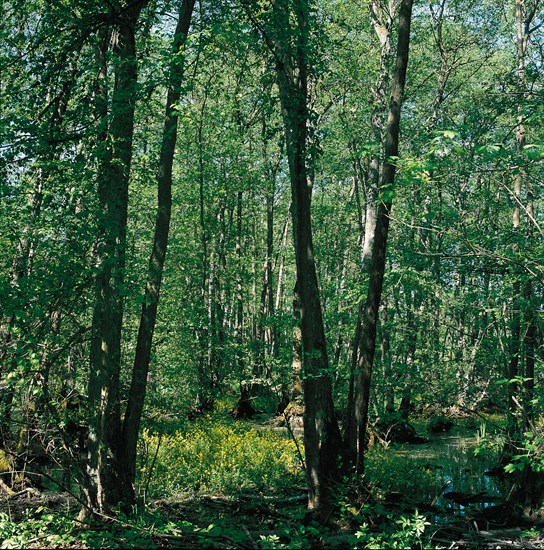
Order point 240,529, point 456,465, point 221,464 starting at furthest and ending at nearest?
point 456,465
point 221,464
point 240,529

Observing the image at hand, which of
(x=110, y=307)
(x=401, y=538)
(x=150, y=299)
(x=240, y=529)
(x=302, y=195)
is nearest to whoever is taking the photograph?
(x=401, y=538)

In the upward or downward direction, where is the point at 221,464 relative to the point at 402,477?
upward

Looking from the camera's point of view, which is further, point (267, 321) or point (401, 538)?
point (267, 321)

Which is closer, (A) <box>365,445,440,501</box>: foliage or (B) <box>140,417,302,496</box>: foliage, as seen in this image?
(A) <box>365,445,440,501</box>: foliage

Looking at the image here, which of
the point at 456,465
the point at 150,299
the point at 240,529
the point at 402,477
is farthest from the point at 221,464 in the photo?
the point at 456,465

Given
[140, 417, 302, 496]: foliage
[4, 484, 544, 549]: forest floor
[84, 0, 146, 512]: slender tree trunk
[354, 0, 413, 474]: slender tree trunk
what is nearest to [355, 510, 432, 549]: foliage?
[4, 484, 544, 549]: forest floor

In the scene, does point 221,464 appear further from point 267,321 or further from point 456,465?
point 456,465

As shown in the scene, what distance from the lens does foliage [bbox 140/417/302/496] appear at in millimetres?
10102

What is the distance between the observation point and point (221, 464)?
10.8m

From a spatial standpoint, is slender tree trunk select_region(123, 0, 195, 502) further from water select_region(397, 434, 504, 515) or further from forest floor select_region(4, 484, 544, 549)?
water select_region(397, 434, 504, 515)

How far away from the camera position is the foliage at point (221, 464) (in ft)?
33.1

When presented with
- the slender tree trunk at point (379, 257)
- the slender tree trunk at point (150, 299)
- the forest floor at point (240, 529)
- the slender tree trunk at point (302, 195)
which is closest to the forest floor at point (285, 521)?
the forest floor at point (240, 529)

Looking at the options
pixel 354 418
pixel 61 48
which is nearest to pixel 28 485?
pixel 354 418

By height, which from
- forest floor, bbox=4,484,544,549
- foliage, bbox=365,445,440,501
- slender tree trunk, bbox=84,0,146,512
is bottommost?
foliage, bbox=365,445,440,501
